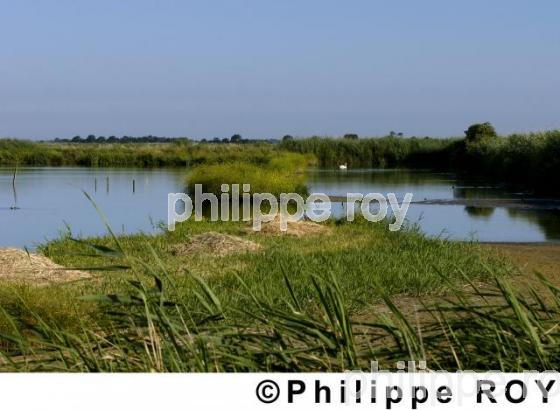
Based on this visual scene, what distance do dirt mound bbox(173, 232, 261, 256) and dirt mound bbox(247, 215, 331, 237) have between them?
5.33 ft

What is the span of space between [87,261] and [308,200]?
41.6 feet

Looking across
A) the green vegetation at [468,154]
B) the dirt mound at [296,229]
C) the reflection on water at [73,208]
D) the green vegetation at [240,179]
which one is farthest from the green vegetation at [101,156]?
the dirt mound at [296,229]

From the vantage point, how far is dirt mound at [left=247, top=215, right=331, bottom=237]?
13289 millimetres

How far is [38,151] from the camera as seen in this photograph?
2149 inches

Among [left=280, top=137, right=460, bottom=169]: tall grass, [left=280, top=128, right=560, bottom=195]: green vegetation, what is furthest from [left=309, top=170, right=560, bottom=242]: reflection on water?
[left=280, top=137, right=460, bottom=169]: tall grass

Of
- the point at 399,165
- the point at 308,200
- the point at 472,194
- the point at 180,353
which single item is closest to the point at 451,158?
the point at 399,165

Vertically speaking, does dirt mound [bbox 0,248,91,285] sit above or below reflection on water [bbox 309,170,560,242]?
above

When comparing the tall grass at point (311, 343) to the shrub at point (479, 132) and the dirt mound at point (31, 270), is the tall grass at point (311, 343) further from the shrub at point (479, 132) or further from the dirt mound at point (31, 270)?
the shrub at point (479, 132)

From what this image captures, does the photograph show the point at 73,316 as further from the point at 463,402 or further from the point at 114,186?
the point at 114,186

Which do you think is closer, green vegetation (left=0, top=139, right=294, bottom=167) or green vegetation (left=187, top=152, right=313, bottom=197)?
green vegetation (left=187, top=152, right=313, bottom=197)

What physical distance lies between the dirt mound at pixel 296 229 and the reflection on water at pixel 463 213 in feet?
6.11
